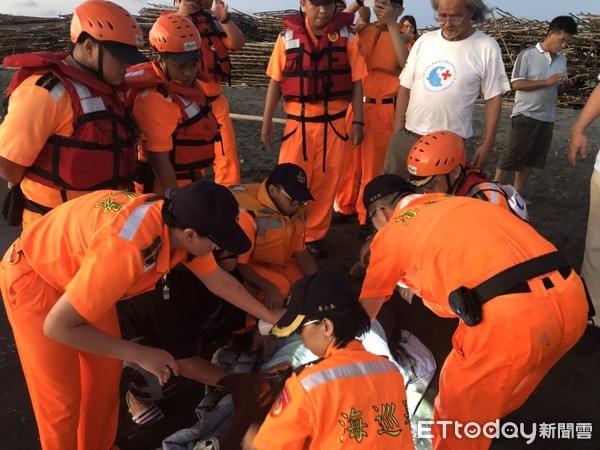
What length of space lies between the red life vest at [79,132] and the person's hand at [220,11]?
108 inches

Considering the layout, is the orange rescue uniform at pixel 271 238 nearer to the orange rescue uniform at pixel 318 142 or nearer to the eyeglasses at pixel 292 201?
the eyeglasses at pixel 292 201

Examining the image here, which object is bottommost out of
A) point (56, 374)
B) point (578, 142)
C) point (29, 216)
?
point (56, 374)

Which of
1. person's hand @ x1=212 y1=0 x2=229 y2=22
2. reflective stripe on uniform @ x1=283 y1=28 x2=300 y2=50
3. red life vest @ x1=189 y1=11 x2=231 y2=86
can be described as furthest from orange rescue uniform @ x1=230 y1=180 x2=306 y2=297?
person's hand @ x1=212 y1=0 x2=229 y2=22

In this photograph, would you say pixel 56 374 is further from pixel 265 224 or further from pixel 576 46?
pixel 576 46

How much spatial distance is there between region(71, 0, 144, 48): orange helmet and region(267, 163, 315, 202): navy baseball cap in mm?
1180

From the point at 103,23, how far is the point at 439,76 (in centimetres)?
240

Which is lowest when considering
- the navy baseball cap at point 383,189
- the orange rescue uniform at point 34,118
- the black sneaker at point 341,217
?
the black sneaker at point 341,217

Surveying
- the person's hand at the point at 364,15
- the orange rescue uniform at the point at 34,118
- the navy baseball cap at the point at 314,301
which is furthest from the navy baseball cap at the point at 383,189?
the person's hand at the point at 364,15

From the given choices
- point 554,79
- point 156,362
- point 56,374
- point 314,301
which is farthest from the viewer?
point 554,79

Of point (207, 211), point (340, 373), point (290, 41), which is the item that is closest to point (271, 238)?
point (207, 211)

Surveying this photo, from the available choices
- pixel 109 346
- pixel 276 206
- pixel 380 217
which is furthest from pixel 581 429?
pixel 109 346

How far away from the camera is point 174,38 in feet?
10.5

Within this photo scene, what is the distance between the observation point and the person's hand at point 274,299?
3.20 m

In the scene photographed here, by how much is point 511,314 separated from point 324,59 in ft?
9.86
